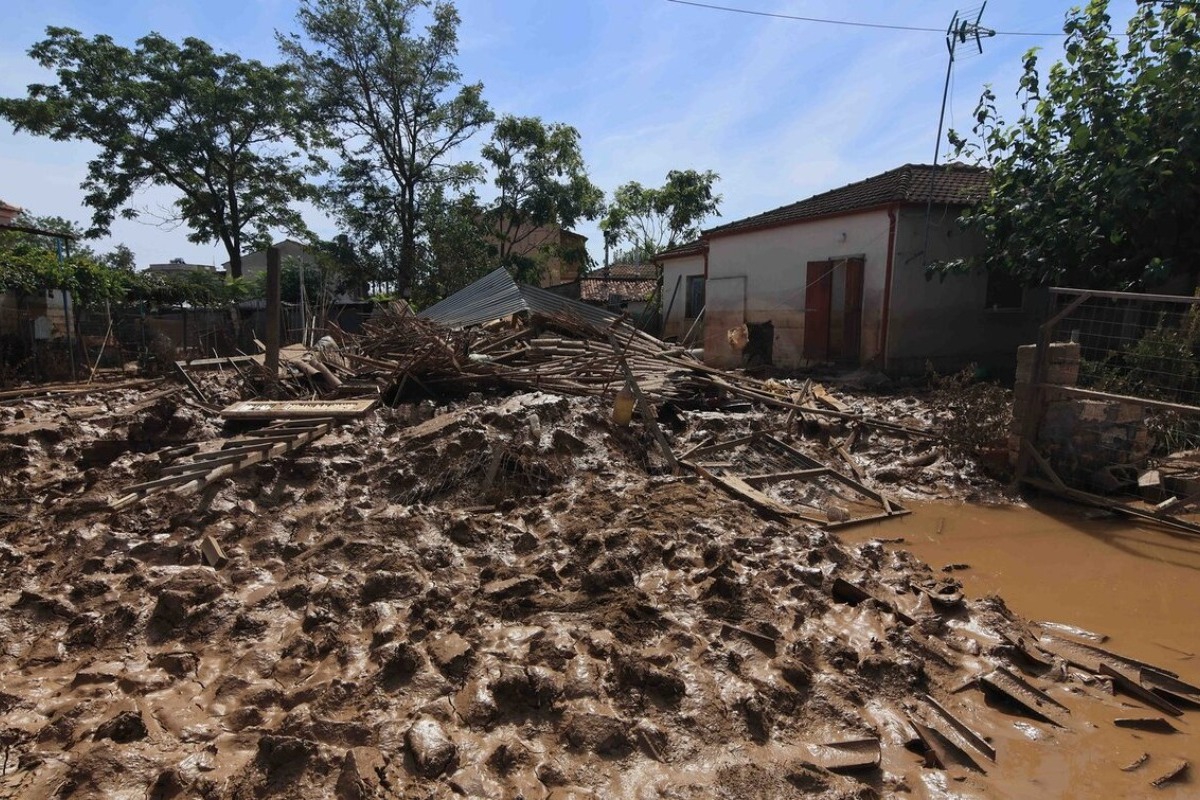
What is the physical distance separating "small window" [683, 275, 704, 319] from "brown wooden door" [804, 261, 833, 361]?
5268 mm

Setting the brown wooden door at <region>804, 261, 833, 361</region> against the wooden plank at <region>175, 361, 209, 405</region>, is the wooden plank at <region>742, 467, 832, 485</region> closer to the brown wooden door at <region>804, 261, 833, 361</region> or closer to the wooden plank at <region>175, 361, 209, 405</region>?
the wooden plank at <region>175, 361, 209, 405</region>

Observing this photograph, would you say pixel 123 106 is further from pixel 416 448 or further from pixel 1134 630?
pixel 1134 630

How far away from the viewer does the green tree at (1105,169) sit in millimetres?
8914

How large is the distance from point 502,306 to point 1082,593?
1021 centimetres

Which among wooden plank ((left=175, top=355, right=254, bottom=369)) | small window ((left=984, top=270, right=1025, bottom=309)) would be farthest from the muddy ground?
small window ((left=984, top=270, right=1025, bottom=309))

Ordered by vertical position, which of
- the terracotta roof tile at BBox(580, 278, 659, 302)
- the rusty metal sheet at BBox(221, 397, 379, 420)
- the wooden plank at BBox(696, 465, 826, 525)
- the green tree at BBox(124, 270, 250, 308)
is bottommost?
the wooden plank at BBox(696, 465, 826, 525)

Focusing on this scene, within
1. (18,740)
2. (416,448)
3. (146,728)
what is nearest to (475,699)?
(146,728)

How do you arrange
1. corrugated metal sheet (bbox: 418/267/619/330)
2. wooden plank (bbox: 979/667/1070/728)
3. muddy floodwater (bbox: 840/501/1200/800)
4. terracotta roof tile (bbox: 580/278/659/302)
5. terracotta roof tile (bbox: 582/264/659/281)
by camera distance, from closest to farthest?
muddy floodwater (bbox: 840/501/1200/800)
wooden plank (bbox: 979/667/1070/728)
corrugated metal sheet (bbox: 418/267/619/330)
terracotta roof tile (bbox: 580/278/659/302)
terracotta roof tile (bbox: 582/264/659/281)

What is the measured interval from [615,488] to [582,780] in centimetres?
350

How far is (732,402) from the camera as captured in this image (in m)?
9.42

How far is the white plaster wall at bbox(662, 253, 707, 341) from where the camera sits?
20.5 m

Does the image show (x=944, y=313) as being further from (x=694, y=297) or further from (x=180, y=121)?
(x=180, y=121)

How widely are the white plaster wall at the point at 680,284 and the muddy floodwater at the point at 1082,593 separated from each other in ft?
47.7

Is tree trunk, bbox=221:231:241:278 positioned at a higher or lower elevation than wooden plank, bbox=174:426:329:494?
higher
